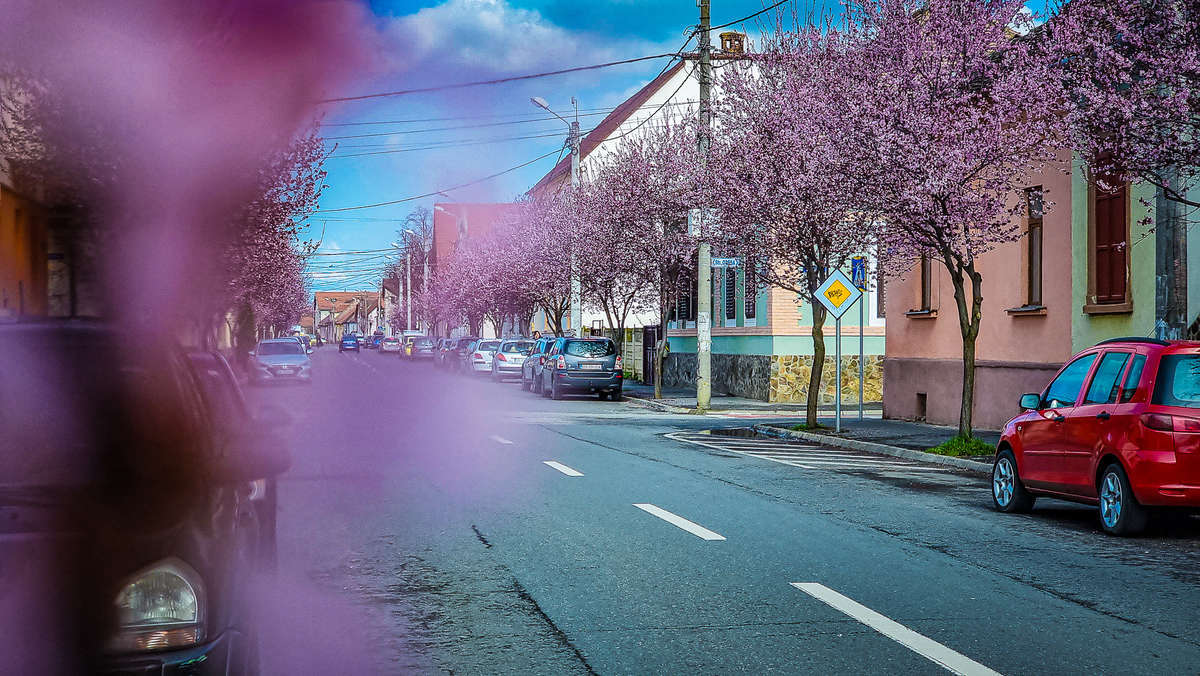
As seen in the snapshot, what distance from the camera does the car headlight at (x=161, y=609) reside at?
3.34m

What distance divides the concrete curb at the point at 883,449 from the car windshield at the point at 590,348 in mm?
11945

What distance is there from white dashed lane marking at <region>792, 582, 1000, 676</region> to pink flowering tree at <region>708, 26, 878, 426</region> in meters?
11.7

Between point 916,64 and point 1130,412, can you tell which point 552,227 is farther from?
point 1130,412

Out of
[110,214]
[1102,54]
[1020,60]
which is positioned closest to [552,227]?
[110,214]

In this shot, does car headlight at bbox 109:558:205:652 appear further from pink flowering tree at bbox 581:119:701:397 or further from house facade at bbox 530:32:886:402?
pink flowering tree at bbox 581:119:701:397

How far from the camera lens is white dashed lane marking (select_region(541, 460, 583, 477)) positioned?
13852 mm

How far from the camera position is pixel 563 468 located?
14.5m

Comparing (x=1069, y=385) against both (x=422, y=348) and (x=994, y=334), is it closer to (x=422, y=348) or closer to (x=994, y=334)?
(x=994, y=334)

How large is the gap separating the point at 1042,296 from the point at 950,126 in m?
5.12

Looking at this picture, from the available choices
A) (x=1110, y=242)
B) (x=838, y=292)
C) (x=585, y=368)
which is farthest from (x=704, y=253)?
(x=1110, y=242)

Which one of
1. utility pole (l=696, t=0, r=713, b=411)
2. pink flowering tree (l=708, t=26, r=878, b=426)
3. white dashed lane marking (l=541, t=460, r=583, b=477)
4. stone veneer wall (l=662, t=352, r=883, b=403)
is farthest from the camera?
stone veneer wall (l=662, t=352, r=883, b=403)

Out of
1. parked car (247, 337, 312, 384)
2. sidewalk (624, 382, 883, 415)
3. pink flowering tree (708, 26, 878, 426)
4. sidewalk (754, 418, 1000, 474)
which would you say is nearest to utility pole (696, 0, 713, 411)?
sidewalk (624, 382, 883, 415)

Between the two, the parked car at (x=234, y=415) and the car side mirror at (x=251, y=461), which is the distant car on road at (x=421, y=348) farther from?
the car side mirror at (x=251, y=461)

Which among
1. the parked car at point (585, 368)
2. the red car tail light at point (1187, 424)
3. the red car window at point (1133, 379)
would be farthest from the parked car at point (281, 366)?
the red car tail light at point (1187, 424)
